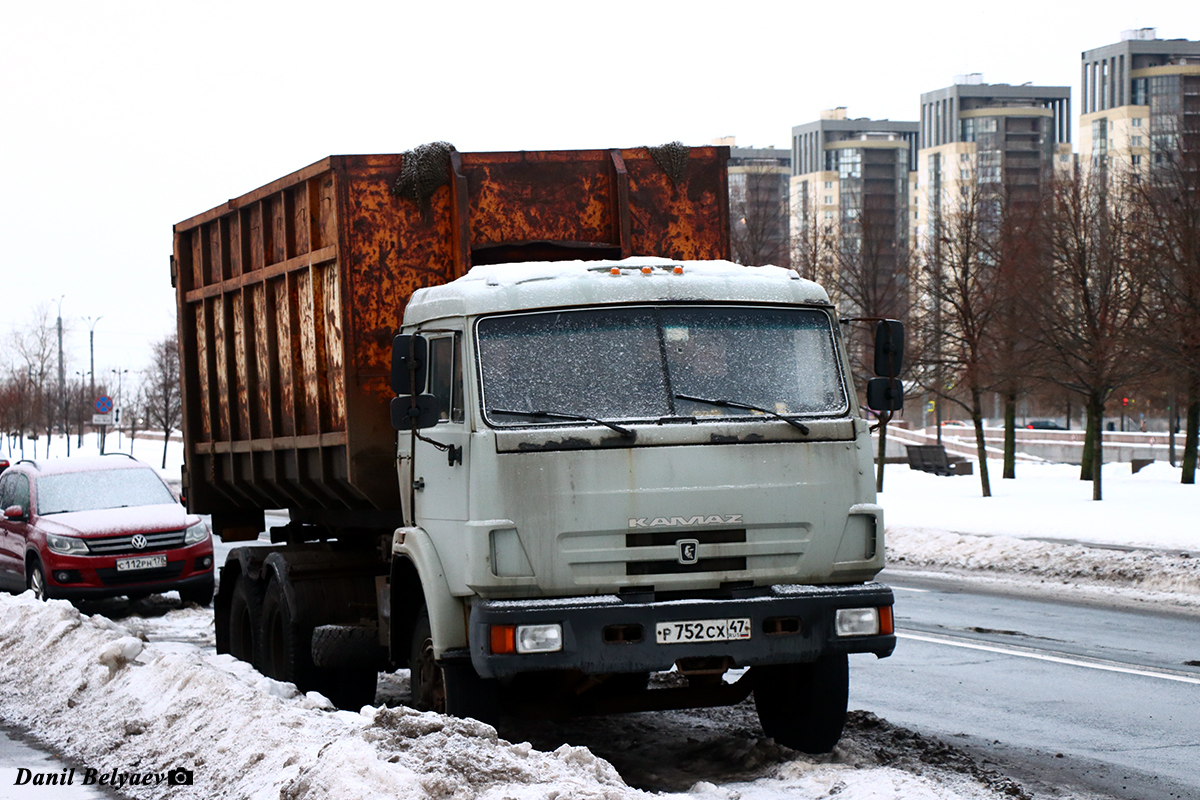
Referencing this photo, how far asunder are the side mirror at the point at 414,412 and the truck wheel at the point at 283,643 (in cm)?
252

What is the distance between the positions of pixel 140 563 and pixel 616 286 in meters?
9.74

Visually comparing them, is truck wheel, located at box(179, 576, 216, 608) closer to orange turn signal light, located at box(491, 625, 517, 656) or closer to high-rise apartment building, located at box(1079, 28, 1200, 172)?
orange turn signal light, located at box(491, 625, 517, 656)

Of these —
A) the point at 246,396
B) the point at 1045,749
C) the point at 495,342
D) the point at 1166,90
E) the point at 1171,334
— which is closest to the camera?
the point at 495,342

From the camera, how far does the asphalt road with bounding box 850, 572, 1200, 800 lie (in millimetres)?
6957

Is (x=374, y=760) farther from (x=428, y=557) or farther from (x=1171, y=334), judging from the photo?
(x=1171, y=334)

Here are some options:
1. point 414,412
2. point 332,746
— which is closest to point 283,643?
point 414,412

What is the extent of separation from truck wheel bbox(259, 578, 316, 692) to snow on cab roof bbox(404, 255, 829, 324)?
2.77 metres

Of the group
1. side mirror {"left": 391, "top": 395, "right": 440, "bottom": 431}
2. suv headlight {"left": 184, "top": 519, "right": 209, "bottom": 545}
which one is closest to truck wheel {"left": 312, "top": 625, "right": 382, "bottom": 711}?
side mirror {"left": 391, "top": 395, "right": 440, "bottom": 431}

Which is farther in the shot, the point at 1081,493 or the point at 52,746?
the point at 1081,493

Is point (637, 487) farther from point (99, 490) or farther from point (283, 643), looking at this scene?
point (99, 490)

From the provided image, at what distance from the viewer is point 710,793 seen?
600 centimetres

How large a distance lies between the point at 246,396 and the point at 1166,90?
152957 mm

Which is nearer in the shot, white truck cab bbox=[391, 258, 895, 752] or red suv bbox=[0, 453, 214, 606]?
white truck cab bbox=[391, 258, 895, 752]

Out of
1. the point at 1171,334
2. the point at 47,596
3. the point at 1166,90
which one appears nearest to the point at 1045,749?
the point at 47,596
